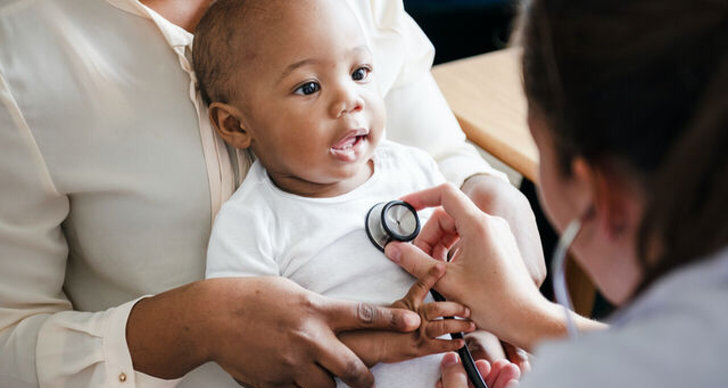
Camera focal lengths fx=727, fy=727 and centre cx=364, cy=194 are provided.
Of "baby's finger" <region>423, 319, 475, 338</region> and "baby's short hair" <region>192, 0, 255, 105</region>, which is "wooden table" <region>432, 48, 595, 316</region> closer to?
"baby's finger" <region>423, 319, 475, 338</region>

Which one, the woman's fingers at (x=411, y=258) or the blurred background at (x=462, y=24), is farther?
the blurred background at (x=462, y=24)

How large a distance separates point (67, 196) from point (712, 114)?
36.0 inches

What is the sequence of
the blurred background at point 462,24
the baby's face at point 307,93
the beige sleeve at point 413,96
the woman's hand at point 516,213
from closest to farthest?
the baby's face at point 307,93
the woman's hand at point 516,213
the beige sleeve at point 413,96
the blurred background at point 462,24

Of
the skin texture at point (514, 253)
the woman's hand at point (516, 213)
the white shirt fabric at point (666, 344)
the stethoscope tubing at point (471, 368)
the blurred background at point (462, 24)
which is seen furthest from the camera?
the blurred background at point (462, 24)

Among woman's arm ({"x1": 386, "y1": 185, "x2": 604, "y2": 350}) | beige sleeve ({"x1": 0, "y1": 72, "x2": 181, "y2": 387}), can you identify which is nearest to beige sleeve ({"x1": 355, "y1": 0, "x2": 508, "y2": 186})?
woman's arm ({"x1": 386, "y1": 185, "x2": 604, "y2": 350})

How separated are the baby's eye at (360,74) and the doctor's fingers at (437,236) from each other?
0.25 metres

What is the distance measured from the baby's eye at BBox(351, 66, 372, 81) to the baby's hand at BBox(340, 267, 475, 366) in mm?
345

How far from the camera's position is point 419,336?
1.04 meters

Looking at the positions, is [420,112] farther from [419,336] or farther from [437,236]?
[419,336]

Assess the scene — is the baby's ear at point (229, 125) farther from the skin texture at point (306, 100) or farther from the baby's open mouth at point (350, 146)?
the baby's open mouth at point (350, 146)

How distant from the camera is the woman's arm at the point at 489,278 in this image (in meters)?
1.02

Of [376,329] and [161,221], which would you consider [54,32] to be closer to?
[161,221]

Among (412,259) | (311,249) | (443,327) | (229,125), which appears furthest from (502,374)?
(229,125)

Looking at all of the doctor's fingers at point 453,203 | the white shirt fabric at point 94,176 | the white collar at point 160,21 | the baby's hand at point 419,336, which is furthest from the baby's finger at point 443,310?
the white collar at point 160,21
